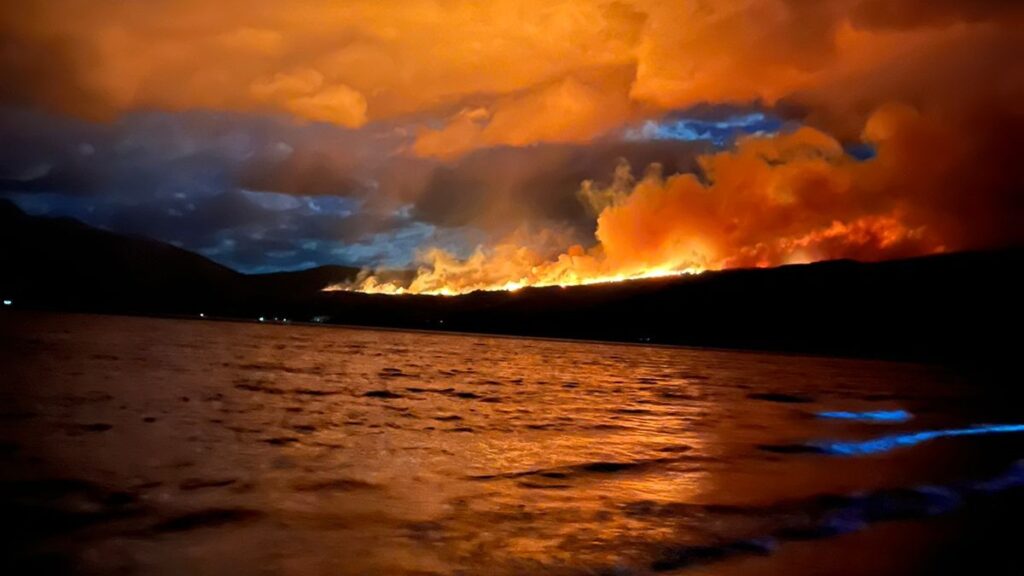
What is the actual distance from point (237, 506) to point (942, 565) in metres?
9.45

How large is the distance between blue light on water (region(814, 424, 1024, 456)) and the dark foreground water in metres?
0.13

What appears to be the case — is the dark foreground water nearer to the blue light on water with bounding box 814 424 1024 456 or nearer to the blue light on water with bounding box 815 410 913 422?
the blue light on water with bounding box 814 424 1024 456

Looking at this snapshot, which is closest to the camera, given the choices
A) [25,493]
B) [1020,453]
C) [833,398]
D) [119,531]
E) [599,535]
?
[119,531]

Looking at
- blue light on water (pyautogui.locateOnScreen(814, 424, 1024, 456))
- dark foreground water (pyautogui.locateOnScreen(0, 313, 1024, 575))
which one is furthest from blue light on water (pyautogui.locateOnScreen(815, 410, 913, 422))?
blue light on water (pyautogui.locateOnScreen(814, 424, 1024, 456))

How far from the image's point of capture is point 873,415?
108 feet

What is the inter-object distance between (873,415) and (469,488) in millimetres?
24947

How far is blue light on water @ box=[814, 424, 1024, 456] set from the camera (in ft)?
68.7

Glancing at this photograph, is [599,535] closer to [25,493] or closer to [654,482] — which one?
[654,482]

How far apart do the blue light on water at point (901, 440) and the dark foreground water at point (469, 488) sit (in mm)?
126

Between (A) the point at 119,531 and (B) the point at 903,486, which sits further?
(B) the point at 903,486

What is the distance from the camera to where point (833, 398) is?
4422 cm

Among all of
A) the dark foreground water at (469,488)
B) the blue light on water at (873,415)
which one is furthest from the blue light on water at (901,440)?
the blue light on water at (873,415)

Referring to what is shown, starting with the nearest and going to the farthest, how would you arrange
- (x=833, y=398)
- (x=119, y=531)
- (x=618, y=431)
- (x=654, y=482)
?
1. (x=119, y=531)
2. (x=654, y=482)
3. (x=618, y=431)
4. (x=833, y=398)

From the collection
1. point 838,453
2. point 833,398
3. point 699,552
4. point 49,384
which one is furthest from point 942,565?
point 833,398
